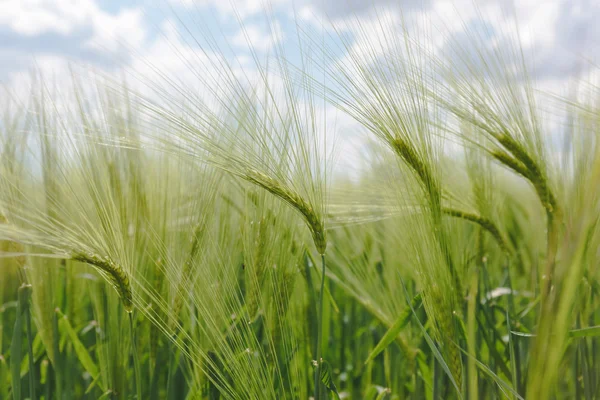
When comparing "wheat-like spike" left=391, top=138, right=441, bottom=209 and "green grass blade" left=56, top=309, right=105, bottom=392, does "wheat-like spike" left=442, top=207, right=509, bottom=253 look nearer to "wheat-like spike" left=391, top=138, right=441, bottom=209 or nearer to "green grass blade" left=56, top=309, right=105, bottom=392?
"wheat-like spike" left=391, top=138, right=441, bottom=209

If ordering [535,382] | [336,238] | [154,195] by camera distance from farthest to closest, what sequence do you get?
[336,238], [154,195], [535,382]

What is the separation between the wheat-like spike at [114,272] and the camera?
0.77 meters

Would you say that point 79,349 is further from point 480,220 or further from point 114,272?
point 480,220

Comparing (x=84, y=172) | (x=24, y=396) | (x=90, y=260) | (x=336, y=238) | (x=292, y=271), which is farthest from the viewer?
(x=336, y=238)

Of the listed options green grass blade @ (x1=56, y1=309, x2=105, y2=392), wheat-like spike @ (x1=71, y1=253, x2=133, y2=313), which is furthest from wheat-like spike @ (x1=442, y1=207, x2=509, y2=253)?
green grass blade @ (x1=56, y1=309, x2=105, y2=392)

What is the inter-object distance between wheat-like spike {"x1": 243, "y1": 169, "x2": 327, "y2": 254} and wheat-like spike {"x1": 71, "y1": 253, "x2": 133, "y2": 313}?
0.72 feet

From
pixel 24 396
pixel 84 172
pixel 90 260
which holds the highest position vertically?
pixel 84 172

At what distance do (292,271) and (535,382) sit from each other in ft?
1.95

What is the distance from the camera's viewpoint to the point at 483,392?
1.15 meters

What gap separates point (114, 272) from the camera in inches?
31.1

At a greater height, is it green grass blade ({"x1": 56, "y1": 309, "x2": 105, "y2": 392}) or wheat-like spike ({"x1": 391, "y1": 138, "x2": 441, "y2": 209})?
wheat-like spike ({"x1": 391, "y1": 138, "x2": 441, "y2": 209})

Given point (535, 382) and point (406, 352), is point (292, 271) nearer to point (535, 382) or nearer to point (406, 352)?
point (406, 352)

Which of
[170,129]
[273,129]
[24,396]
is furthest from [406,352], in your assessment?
[24,396]

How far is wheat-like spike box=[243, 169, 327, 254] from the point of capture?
32.2 inches
